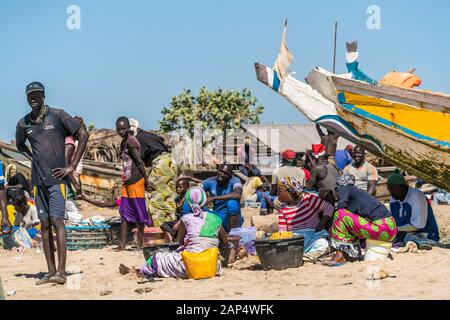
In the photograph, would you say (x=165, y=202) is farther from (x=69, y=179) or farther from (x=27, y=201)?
(x=69, y=179)

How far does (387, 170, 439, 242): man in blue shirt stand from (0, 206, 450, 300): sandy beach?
485 millimetres

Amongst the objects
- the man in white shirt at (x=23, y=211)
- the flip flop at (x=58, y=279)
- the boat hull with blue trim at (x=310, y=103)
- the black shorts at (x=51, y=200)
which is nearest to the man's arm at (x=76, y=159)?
the black shorts at (x=51, y=200)

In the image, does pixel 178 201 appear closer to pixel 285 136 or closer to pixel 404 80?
pixel 404 80

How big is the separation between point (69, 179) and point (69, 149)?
0.30 m

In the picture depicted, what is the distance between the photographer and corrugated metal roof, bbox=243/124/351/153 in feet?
86.8

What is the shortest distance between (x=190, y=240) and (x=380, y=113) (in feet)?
10.8

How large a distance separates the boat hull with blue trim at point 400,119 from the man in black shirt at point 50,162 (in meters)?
3.79

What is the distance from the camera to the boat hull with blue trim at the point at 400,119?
9195mm

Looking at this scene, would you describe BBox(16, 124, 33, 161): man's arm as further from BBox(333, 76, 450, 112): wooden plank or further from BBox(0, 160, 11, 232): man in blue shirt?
BBox(333, 76, 450, 112): wooden plank

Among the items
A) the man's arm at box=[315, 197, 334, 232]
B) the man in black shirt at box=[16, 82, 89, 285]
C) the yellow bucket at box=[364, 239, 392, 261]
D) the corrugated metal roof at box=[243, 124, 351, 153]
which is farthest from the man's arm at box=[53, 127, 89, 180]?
the corrugated metal roof at box=[243, 124, 351, 153]

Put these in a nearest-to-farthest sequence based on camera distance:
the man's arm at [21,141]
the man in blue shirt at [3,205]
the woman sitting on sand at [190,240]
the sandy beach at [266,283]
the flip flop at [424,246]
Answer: the sandy beach at [266,283] < the man's arm at [21,141] < the woman sitting on sand at [190,240] < the flip flop at [424,246] < the man in blue shirt at [3,205]

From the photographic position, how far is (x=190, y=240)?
7.81 m

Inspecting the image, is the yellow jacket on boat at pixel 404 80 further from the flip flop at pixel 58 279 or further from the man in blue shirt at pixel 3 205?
the man in blue shirt at pixel 3 205
